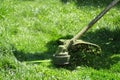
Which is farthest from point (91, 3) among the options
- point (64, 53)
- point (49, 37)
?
point (64, 53)

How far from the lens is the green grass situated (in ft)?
25.6

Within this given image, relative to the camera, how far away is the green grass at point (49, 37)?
7789 mm

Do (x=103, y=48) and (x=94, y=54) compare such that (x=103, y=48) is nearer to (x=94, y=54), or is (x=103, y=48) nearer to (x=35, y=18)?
(x=94, y=54)

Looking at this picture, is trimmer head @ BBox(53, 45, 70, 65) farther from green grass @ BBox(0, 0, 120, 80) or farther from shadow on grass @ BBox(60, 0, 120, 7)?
shadow on grass @ BBox(60, 0, 120, 7)

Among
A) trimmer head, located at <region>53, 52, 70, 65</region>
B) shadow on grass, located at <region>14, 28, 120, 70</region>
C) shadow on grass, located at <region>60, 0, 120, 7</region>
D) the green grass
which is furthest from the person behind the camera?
shadow on grass, located at <region>60, 0, 120, 7</region>

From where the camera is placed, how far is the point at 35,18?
37.9 ft

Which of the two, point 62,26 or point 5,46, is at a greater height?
point 5,46

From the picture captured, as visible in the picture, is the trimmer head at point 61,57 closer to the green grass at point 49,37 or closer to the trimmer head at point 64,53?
the trimmer head at point 64,53

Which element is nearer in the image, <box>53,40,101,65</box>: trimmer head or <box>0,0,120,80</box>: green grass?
<box>0,0,120,80</box>: green grass

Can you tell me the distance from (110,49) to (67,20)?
6.90 feet

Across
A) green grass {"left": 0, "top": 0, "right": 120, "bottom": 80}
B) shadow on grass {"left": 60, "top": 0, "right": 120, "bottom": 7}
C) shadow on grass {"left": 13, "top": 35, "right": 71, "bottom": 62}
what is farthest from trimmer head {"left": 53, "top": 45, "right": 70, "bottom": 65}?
shadow on grass {"left": 60, "top": 0, "right": 120, "bottom": 7}

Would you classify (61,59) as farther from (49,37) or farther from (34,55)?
(49,37)

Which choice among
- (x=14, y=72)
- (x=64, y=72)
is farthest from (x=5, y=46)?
(x=64, y=72)

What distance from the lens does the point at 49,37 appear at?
34.9 feet
